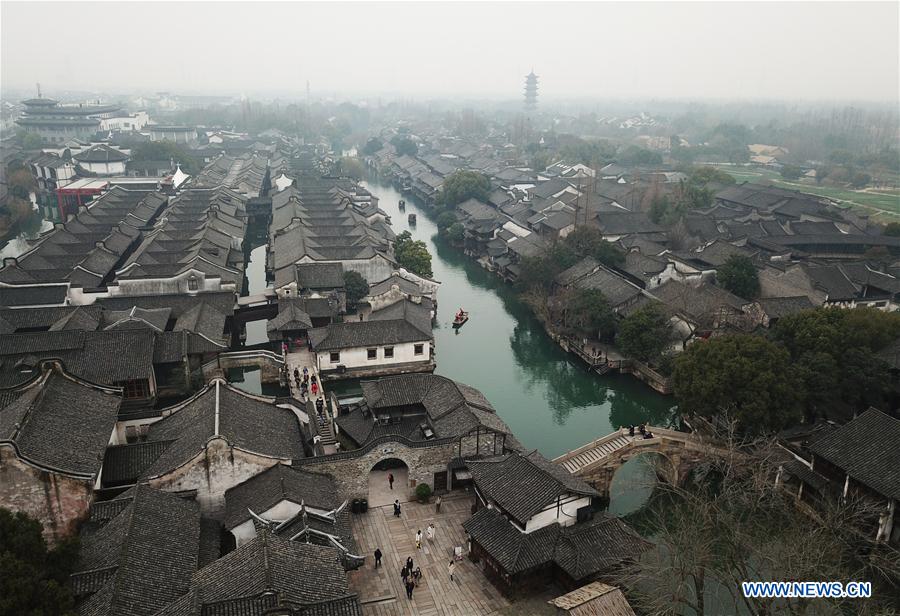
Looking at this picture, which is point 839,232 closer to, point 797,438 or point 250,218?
point 797,438

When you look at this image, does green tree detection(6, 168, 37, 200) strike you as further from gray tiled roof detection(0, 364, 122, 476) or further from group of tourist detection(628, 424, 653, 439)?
group of tourist detection(628, 424, 653, 439)

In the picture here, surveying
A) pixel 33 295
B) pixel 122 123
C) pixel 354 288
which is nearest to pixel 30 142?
pixel 122 123

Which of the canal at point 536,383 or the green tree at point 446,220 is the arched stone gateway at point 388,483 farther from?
the green tree at point 446,220

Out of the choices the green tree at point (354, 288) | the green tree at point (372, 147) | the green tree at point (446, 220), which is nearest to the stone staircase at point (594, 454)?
the green tree at point (354, 288)

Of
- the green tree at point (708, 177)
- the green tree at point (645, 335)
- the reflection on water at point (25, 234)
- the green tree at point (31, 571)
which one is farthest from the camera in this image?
the green tree at point (708, 177)

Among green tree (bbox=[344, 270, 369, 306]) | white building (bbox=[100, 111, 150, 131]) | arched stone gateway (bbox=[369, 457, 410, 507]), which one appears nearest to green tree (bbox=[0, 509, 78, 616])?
arched stone gateway (bbox=[369, 457, 410, 507])

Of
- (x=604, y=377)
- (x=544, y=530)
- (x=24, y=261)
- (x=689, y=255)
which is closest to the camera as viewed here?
(x=544, y=530)

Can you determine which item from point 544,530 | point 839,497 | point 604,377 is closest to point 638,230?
point 604,377
